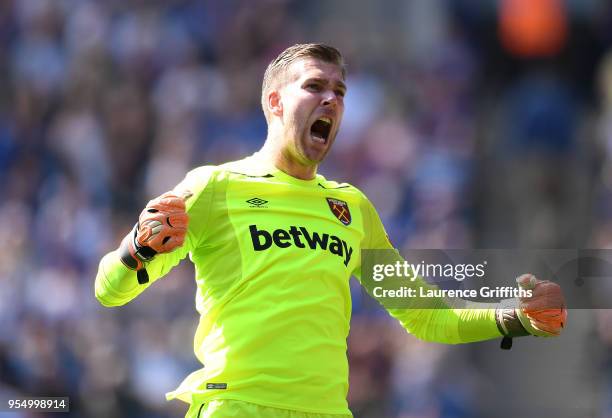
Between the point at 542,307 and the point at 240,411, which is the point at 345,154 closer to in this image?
the point at 542,307

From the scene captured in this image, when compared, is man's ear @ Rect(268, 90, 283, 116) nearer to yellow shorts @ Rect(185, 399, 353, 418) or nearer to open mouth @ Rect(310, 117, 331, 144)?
open mouth @ Rect(310, 117, 331, 144)

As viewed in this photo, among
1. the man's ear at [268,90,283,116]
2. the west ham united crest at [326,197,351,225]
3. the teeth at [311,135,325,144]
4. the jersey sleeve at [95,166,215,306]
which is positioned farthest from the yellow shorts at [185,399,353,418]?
the man's ear at [268,90,283,116]

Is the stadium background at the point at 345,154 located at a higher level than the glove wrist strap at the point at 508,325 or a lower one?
higher

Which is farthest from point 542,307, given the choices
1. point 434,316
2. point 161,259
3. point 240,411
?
point 161,259

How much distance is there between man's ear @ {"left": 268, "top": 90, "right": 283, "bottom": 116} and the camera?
20.2 ft

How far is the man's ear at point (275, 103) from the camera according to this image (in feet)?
20.2

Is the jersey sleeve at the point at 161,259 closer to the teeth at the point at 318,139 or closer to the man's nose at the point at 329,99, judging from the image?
the teeth at the point at 318,139

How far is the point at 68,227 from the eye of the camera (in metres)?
12.4

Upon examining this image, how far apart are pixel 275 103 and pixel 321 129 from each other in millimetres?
284

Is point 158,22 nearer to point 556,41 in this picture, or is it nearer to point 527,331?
point 556,41

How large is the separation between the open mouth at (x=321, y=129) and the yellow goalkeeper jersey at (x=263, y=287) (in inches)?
10.7

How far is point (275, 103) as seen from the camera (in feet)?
20.4

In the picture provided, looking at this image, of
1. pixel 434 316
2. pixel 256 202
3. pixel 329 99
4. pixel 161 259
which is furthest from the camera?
pixel 434 316

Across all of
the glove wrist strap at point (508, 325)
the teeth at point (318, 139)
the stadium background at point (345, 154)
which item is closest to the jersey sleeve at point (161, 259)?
the teeth at point (318, 139)
